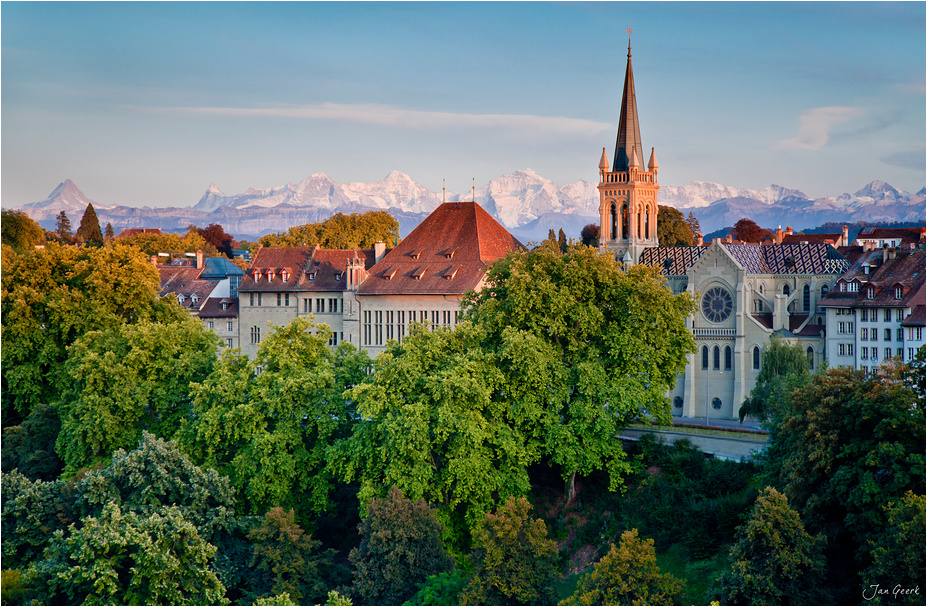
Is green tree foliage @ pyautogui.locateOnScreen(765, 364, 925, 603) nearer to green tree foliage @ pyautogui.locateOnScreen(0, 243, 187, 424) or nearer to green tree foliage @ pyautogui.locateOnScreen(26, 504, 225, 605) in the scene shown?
green tree foliage @ pyautogui.locateOnScreen(26, 504, 225, 605)

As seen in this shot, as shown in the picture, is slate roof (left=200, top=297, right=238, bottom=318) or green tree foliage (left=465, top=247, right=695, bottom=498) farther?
slate roof (left=200, top=297, right=238, bottom=318)

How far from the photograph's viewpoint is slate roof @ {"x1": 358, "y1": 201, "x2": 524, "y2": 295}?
7912cm

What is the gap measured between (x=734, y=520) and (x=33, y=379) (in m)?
42.4

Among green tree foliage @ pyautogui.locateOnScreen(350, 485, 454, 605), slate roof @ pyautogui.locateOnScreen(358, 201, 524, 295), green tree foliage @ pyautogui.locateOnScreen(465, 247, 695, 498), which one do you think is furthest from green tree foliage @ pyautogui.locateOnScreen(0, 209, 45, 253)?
green tree foliage @ pyautogui.locateOnScreen(350, 485, 454, 605)

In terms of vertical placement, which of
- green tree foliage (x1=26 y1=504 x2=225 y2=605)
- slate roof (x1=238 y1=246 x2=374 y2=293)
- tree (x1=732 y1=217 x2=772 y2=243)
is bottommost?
green tree foliage (x1=26 y1=504 x2=225 y2=605)

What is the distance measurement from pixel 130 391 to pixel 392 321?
27.6 m

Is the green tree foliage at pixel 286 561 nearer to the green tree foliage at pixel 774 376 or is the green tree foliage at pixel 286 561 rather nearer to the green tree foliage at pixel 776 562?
the green tree foliage at pixel 776 562

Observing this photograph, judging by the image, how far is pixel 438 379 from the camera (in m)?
45.8

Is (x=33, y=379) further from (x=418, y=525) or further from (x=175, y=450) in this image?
(x=418, y=525)

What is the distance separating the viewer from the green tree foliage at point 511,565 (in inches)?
1447

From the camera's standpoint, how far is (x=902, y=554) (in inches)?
1298

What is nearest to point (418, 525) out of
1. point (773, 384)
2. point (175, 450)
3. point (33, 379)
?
point (175, 450)
